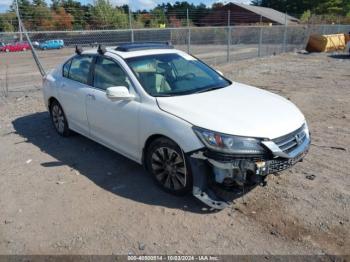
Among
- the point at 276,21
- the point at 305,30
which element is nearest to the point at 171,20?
the point at 305,30

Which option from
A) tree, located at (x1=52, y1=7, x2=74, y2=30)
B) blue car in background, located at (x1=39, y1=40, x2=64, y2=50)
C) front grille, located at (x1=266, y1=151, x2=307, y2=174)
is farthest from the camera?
blue car in background, located at (x1=39, y1=40, x2=64, y2=50)

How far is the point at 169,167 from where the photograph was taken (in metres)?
3.82

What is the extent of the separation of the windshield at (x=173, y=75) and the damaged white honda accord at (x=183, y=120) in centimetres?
1

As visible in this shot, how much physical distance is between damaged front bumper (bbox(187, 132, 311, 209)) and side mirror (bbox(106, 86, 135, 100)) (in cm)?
112

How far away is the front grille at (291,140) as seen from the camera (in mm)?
3473

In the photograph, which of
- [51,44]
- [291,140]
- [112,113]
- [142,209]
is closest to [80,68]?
[112,113]

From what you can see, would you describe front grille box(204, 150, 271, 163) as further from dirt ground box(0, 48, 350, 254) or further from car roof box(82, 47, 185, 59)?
car roof box(82, 47, 185, 59)

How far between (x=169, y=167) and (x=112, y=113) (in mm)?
1150

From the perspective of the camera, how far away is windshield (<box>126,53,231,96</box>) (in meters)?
4.18

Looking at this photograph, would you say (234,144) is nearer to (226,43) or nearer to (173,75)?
(173,75)

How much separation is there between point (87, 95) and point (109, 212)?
6.25ft

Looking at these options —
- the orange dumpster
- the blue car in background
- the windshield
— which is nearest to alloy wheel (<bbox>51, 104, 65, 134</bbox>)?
the windshield

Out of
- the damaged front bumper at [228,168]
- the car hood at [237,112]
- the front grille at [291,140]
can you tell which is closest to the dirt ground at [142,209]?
the damaged front bumper at [228,168]

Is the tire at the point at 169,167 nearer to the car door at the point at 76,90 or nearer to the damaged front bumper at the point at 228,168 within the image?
the damaged front bumper at the point at 228,168
